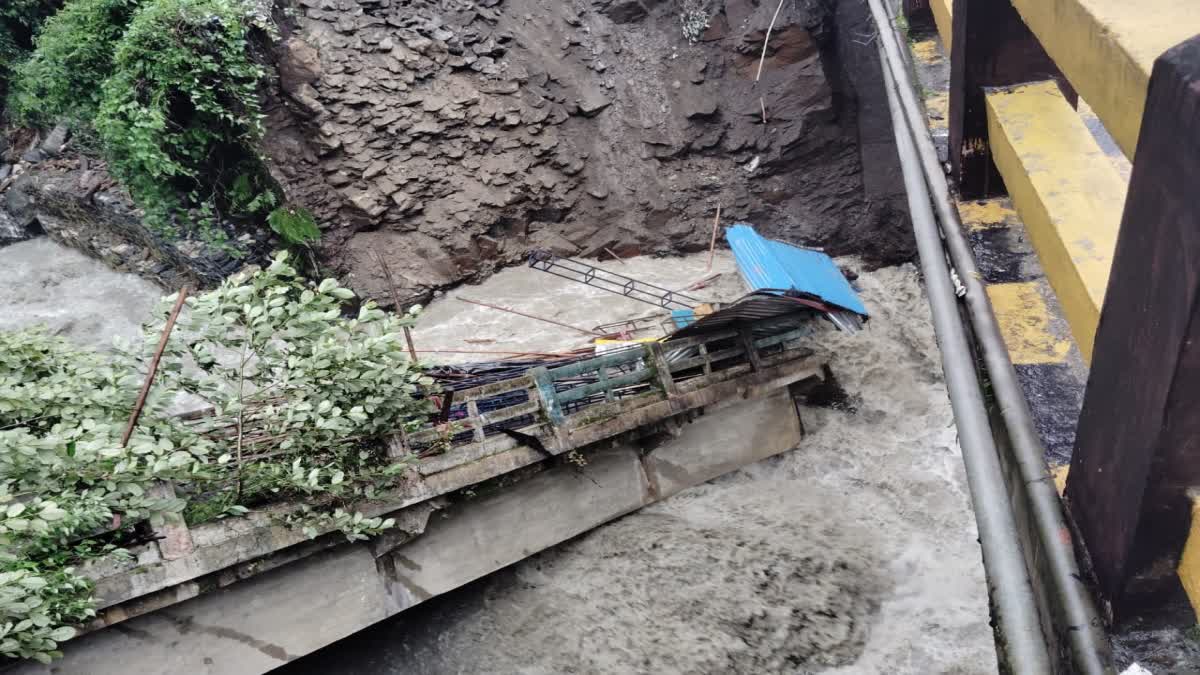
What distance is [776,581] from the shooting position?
22.5ft

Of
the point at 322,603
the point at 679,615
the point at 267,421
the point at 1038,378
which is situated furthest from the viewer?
the point at 679,615

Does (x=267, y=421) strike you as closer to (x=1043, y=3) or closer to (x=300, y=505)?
(x=300, y=505)

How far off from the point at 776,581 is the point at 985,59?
4896 mm

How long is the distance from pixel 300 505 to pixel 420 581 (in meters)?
1.50

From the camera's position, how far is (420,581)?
678cm

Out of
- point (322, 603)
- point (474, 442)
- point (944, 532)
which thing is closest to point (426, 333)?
point (474, 442)

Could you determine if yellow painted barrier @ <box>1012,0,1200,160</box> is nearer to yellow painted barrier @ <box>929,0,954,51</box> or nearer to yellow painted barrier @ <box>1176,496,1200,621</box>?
yellow painted barrier @ <box>1176,496,1200,621</box>

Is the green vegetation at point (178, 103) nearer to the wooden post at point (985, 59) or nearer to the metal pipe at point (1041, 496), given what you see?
the wooden post at point (985, 59)

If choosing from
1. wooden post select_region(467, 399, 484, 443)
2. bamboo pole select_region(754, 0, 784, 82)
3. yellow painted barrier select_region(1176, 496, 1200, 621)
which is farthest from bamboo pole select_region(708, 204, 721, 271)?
yellow painted barrier select_region(1176, 496, 1200, 621)

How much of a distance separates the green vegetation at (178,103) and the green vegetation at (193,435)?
19.9 ft

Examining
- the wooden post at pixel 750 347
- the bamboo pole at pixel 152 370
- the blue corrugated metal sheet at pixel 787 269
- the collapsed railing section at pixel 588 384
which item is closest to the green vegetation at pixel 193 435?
the bamboo pole at pixel 152 370

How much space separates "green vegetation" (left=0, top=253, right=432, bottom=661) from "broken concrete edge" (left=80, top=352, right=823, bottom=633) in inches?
6.1

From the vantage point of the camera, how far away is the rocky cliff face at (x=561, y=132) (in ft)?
37.3

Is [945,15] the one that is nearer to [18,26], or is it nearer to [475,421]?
[475,421]
